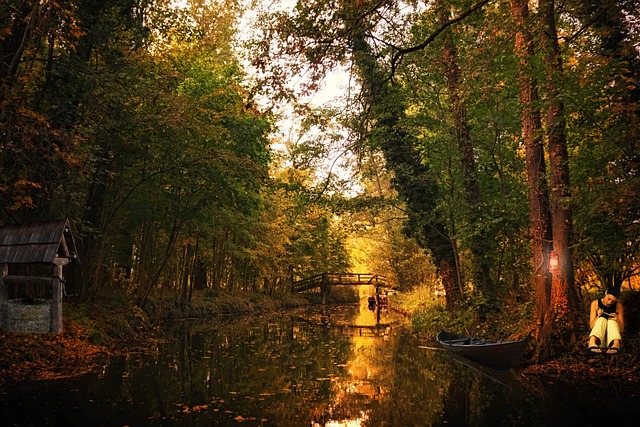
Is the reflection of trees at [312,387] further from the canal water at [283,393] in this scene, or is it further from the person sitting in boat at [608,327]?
the person sitting in boat at [608,327]

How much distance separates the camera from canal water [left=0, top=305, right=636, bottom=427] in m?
7.24

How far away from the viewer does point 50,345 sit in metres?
11.5

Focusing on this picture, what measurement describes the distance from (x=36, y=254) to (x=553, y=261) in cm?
1147

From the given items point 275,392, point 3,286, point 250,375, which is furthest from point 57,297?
point 275,392

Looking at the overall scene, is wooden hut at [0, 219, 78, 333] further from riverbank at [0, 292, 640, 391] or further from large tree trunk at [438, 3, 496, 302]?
large tree trunk at [438, 3, 496, 302]

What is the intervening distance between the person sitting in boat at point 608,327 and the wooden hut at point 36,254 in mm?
11283

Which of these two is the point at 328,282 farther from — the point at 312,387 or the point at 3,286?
the point at 312,387

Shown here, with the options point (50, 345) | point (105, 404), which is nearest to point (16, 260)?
point (50, 345)

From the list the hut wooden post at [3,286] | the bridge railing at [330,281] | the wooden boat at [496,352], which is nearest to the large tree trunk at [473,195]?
the wooden boat at [496,352]

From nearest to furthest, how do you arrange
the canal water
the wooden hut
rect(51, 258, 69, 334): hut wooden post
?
1. the canal water
2. the wooden hut
3. rect(51, 258, 69, 334): hut wooden post

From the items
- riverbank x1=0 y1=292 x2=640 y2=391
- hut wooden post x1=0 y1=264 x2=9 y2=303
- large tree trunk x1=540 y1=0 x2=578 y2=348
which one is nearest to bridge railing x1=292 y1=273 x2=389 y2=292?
riverbank x1=0 y1=292 x2=640 y2=391

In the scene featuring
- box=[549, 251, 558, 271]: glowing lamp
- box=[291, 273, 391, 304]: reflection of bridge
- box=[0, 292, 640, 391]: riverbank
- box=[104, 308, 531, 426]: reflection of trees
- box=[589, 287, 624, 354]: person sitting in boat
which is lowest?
box=[104, 308, 531, 426]: reflection of trees

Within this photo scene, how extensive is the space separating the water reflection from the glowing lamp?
9.13ft

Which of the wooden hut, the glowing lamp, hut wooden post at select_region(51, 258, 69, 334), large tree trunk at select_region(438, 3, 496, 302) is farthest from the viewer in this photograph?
large tree trunk at select_region(438, 3, 496, 302)
